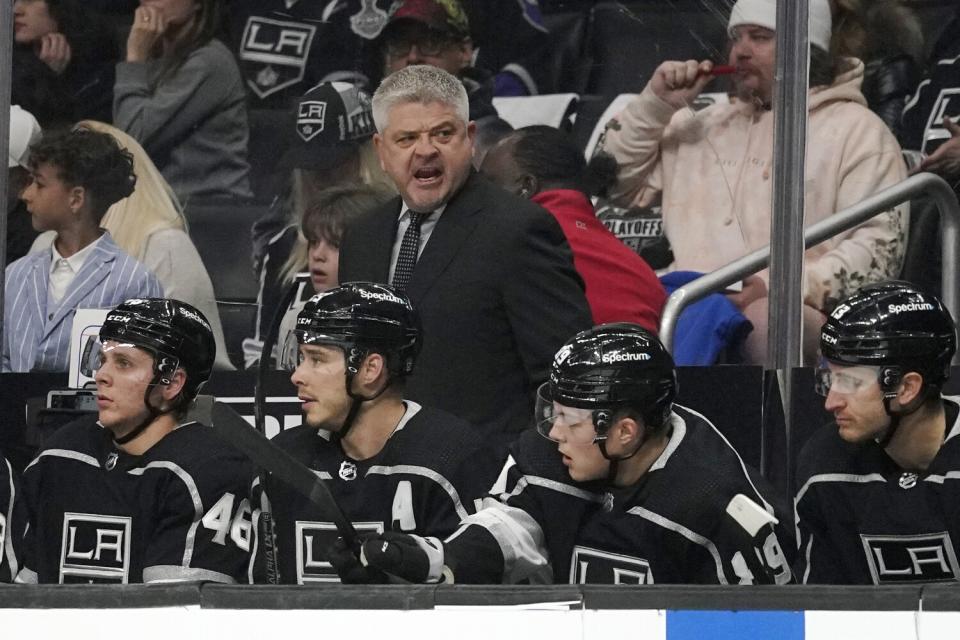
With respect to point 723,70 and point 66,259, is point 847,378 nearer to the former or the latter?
point 723,70

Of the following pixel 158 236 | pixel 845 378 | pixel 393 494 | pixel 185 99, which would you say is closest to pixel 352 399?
pixel 393 494

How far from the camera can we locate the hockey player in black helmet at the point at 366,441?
2998 mm

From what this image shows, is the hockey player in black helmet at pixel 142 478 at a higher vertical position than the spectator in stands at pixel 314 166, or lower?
lower

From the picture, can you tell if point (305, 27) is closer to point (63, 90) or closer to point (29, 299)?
point (63, 90)

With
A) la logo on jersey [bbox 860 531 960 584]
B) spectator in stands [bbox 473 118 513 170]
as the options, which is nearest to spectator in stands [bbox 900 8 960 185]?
spectator in stands [bbox 473 118 513 170]

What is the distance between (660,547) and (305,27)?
2203mm

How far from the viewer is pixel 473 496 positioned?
3.02 meters

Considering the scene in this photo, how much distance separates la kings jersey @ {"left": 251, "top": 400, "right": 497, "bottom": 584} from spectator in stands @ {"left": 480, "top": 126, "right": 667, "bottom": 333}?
2.51 ft

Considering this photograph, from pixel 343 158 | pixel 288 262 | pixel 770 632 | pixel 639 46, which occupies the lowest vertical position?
pixel 770 632

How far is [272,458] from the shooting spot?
2426mm

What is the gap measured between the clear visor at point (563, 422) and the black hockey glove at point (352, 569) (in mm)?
504

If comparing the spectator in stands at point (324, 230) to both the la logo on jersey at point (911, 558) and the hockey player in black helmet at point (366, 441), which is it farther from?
the la logo on jersey at point (911, 558)

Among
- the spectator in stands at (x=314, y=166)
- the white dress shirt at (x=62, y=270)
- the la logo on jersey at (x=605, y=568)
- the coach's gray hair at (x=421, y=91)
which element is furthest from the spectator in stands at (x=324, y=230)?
the la logo on jersey at (x=605, y=568)

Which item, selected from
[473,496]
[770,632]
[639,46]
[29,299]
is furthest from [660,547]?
[29,299]
